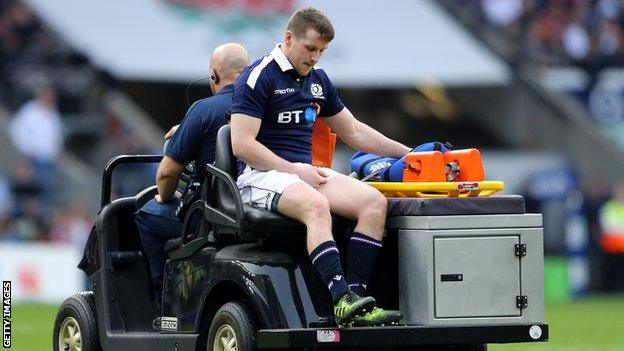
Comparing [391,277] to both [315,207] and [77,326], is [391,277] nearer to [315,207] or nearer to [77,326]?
[315,207]

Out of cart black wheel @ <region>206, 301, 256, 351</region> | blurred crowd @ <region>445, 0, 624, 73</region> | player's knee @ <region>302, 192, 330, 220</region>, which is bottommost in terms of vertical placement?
cart black wheel @ <region>206, 301, 256, 351</region>

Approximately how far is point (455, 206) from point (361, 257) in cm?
57

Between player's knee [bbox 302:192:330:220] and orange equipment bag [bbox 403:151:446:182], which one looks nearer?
player's knee [bbox 302:192:330:220]

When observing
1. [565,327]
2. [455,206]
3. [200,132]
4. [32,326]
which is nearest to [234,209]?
[200,132]

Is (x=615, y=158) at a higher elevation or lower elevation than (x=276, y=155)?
higher

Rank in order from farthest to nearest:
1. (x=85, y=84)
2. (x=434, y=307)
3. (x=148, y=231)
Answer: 1. (x=85, y=84)
2. (x=148, y=231)
3. (x=434, y=307)

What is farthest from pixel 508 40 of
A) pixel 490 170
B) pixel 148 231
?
pixel 148 231

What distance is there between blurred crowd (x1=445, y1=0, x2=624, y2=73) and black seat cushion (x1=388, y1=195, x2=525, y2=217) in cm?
2180

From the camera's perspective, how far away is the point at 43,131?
23328mm

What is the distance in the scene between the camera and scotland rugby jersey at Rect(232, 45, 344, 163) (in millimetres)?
8797

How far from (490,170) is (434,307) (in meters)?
19.0

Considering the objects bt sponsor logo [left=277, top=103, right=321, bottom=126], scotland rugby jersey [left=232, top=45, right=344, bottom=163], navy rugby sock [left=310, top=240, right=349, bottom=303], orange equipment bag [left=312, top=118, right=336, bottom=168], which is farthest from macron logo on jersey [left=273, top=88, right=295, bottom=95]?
navy rugby sock [left=310, top=240, right=349, bottom=303]

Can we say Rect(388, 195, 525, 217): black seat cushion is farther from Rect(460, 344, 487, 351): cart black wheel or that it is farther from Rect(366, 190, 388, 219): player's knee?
Rect(460, 344, 487, 351): cart black wheel

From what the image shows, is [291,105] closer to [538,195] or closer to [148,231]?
[148,231]
